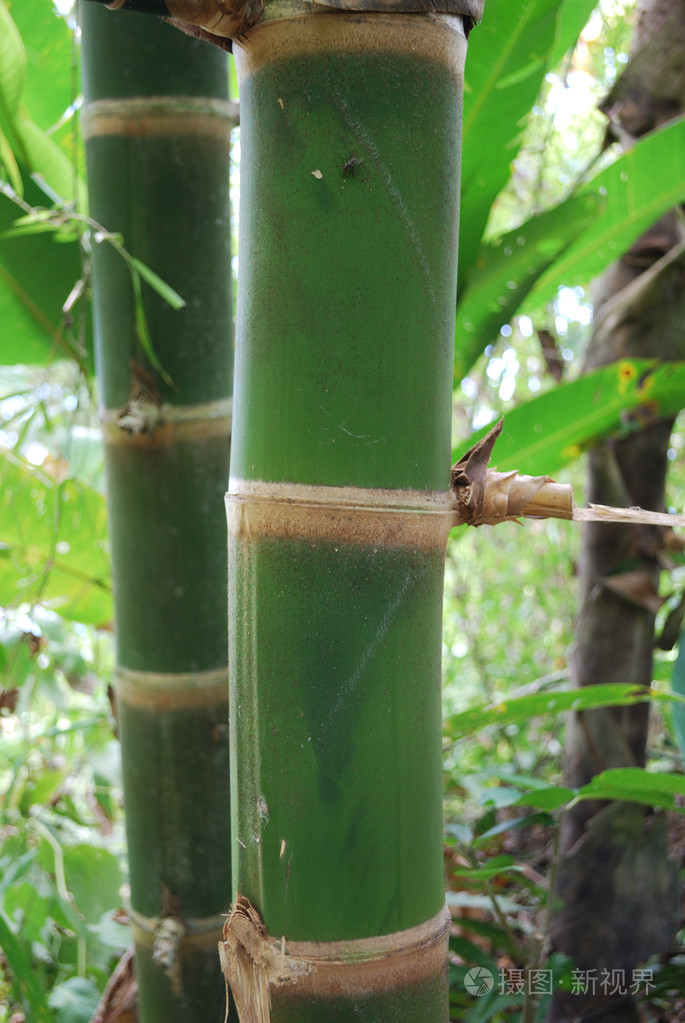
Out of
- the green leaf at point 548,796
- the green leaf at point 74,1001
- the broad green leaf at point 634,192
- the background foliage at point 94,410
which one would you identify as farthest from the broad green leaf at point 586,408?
the green leaf at point 74,1001

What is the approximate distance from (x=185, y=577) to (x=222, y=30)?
0.29 meters

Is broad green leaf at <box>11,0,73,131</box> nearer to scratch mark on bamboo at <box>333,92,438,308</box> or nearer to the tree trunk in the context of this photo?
scratch mark on bamboo at <box>333,92,438,308</box>

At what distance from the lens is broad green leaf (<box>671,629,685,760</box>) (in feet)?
2.22

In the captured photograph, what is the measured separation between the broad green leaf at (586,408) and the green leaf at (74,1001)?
0.48 meters

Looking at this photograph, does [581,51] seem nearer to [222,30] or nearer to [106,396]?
[106,396]

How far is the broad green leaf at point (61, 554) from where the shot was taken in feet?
2.51

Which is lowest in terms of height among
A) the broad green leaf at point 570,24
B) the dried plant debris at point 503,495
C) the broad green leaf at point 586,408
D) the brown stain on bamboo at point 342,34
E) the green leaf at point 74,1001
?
the green leaf at point 74,1001

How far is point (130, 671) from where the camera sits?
492 millimetres

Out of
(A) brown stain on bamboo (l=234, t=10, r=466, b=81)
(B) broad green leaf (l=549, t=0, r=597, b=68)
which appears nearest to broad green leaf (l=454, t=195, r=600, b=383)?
(B) broad green leaf (l=549, t=0, r=597, b=68)

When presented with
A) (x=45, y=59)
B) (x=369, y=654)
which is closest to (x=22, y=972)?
(x=369, y=654)

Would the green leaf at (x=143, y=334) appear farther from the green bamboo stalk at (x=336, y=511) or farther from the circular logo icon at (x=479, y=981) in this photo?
the circular logo icon at (x=479, y=981)

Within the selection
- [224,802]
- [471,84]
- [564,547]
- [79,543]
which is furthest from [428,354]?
[564,547]

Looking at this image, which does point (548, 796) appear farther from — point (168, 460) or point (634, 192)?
point (634, 192)

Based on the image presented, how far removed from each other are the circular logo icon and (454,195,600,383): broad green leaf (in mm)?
465
